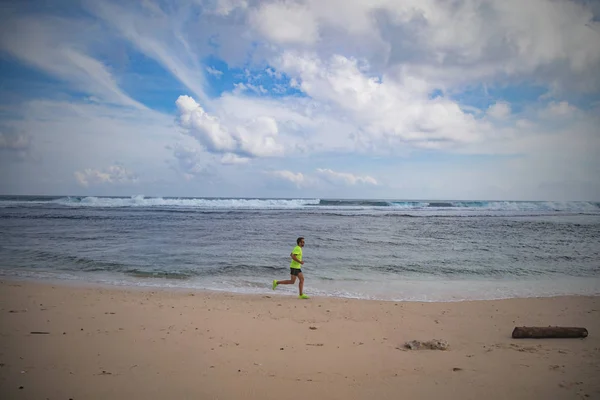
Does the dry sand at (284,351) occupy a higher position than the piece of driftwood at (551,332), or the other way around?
the piece of driftwood at (551,332)

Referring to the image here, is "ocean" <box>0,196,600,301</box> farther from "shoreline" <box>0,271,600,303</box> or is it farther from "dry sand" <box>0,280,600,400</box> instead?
"dry sand" <box>0,280,600,400</box>

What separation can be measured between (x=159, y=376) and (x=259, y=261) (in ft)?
31.7

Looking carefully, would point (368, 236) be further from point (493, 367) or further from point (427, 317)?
point (493, 367)

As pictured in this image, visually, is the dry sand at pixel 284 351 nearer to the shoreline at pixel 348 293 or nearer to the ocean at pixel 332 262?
the shoreline at pixel 348 293

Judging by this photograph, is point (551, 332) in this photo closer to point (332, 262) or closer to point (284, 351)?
point (284, 351)

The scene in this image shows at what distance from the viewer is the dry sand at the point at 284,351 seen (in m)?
4.15

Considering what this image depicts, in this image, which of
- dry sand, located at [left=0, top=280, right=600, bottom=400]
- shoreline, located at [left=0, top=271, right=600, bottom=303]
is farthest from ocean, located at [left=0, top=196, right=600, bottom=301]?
dry sand, located at [left=0, top=280, right=600, bottom=400]

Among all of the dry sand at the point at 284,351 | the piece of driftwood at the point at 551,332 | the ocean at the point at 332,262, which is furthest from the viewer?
the ocean at the point at 332,262

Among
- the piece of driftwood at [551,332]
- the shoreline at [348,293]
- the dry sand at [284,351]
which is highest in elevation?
the piece of driftwood at [551,332]

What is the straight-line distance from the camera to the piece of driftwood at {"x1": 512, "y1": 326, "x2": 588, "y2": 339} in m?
5.85

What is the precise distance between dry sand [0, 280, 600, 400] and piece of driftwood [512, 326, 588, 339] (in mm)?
121

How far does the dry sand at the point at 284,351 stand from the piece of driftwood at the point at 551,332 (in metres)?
0.12

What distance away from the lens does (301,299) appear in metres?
9.08

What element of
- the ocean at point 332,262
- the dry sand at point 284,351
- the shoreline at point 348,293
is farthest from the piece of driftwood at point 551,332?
the ocean at point 332,262
